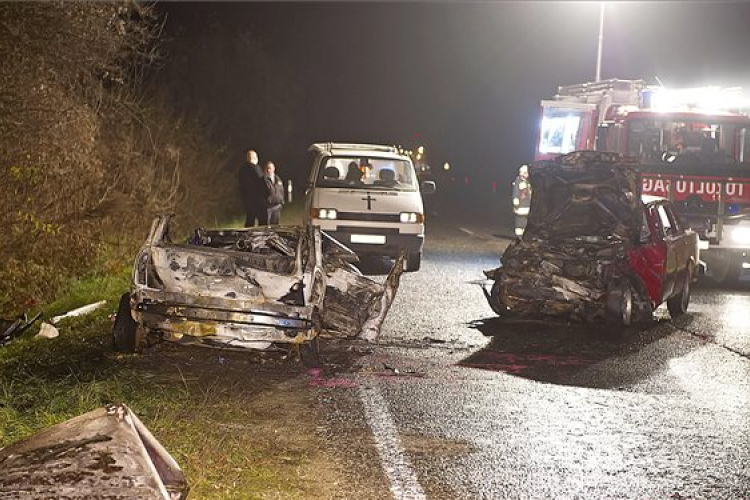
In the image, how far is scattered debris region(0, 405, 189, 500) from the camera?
499 cm

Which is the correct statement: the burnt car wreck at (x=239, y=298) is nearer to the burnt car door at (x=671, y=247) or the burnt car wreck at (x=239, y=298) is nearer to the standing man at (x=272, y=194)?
the burnt car door at (x=671, y=247)

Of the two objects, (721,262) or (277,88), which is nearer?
(721,262)

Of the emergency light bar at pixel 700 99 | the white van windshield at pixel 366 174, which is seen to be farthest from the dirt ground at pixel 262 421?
the emergency light bar at pixel 700 99

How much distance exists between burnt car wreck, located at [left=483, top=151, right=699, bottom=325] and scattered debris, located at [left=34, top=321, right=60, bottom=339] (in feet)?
16.5

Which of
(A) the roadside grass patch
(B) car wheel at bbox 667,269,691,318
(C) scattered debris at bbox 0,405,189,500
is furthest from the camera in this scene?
(B) car wheel at bbox 667,269,691,318

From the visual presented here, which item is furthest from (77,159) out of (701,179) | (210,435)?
(701,179)

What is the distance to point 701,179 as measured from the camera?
58.3ft

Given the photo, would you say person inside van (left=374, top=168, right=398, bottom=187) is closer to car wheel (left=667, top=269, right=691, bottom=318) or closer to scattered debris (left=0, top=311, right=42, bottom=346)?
car wheel (left=667, top=269, right=691, bottom=318)

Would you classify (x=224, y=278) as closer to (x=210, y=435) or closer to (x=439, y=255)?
(x=210, y=435)

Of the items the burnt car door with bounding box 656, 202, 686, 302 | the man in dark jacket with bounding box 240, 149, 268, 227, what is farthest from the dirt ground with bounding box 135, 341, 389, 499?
the man in dark jacket with bounding box 240, 149, 268, 227

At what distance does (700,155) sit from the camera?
18531 millimetres

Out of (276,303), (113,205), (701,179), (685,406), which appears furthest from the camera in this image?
(701,179)

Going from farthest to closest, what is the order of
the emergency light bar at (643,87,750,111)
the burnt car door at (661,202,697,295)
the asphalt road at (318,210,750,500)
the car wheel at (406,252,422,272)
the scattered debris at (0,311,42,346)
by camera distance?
the emergency light bar at (643,87,750,111) → the car wheel at (406,252,422,272) → the burnt car door at (661,202,697,295) → the scattered debris at (0,311,42,346) → the asphalt road at (318,210,750,500)

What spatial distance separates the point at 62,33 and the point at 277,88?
30877mm
